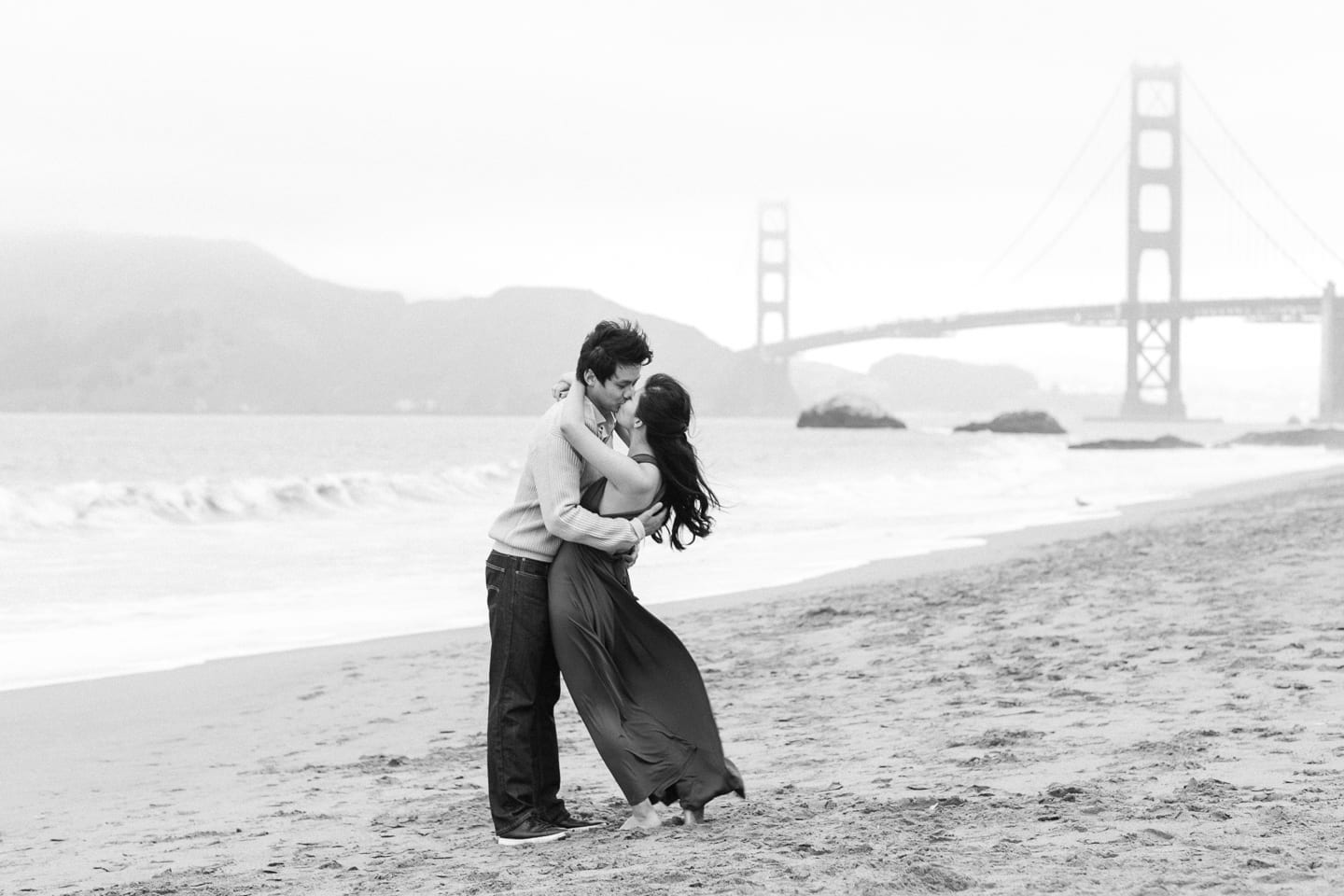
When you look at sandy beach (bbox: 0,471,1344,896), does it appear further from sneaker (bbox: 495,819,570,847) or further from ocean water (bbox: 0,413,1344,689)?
ocean water (bbox: 0,413,1344,689)

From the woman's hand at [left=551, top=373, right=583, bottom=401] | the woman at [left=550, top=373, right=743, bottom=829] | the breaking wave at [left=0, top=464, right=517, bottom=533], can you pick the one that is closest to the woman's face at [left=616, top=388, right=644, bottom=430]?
the woman at [left=550, top=373, right=743, bottom=829]

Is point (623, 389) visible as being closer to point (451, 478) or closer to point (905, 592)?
point (905, 592)

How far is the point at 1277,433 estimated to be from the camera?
4556cm

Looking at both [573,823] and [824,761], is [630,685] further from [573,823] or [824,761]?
[824,761]

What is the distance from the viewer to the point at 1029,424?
5866cm

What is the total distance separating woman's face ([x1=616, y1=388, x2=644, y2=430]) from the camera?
3.05 meters

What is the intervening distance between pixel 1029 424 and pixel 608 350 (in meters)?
57.5

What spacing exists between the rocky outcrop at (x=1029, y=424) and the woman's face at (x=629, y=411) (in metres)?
56.1

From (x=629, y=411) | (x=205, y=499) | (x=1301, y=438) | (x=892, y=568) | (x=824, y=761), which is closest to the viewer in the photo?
(x=629, y=411)

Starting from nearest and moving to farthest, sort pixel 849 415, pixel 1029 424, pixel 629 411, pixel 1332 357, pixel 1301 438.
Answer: pixel 629 411 < pixel 1301 438 < pixel 1332 357 < pixel 1029 424 < pixel 849 415

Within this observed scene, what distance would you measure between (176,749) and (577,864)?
205 centimetres

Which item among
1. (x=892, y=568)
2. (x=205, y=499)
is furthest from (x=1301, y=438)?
(x=892, y=568)

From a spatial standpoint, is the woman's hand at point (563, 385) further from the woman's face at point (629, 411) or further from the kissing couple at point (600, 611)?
the woman's face at point (629, 411)

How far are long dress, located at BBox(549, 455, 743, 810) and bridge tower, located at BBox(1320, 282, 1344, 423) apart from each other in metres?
53.2
